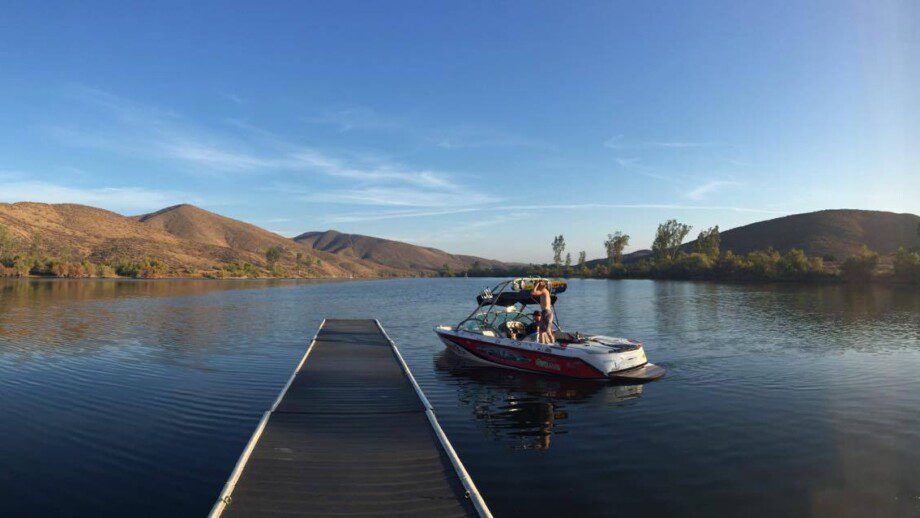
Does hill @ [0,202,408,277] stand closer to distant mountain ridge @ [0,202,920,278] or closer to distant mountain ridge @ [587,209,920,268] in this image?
distant mountain ridge @ [0,202,920,278]

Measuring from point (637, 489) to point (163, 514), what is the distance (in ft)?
28.4

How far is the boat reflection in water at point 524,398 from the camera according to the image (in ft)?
42.7

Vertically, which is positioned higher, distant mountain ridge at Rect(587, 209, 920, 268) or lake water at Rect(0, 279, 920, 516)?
distant mountain ridge at Rect(587, 209, 920, 268)

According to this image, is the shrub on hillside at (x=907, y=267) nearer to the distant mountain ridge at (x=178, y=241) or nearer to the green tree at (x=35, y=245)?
the distant mountain ridge at (x=178, y=241)

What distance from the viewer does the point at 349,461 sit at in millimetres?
9211

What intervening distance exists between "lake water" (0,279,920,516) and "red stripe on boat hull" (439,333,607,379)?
1.67 ft

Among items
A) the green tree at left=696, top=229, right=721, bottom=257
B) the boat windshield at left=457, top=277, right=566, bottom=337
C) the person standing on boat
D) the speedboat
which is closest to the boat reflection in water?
the speedboat

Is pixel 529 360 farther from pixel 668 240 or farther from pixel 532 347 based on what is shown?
pixel 668 240

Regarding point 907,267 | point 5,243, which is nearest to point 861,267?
point 907,267

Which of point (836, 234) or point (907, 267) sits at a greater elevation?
point (836, 234)

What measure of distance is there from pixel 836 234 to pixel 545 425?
8175 inches

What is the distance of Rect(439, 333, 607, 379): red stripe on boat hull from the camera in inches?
722

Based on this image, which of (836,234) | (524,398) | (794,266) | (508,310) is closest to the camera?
(524,398)

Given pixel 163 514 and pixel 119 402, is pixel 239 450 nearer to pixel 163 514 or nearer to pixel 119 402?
pixel 163 514
